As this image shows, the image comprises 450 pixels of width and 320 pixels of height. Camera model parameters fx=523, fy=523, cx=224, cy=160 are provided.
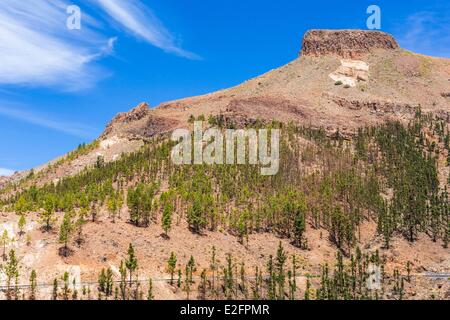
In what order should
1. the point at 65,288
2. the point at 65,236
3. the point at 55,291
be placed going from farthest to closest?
the point at 65,236 → the point at 65,288 → the point at 55,291

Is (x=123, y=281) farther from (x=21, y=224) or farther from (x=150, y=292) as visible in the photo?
(x=21, y=224)

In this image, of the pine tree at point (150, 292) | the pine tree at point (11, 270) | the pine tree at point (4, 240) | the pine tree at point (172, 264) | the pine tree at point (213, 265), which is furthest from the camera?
the pine tree at point (213, 265)

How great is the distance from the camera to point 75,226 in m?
113

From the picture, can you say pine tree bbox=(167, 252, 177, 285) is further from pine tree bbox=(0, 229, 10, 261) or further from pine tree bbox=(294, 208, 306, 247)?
pine tree bbox=(294, 208, 306, 247)

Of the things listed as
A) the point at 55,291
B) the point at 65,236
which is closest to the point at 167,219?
the point at 65,236

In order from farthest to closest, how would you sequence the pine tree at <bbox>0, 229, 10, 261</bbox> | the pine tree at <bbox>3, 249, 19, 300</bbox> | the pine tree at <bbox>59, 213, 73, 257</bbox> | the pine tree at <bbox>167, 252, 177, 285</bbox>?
1. the pine tree at <bbox>167, 252, 177, 285</bbox>
2. the pine tree at <bbox>59, 213, 73, 257</bbox>
3. the pine tree at <bbox>0, 229, 10, 261</bbox>
4. the pine tree at <bbox>3, 249, 19, 300</bbox>

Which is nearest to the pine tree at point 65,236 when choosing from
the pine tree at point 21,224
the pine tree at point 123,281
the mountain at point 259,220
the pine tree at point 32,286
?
the mountain at point 259,220

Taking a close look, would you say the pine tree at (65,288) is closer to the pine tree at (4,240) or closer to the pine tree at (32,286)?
the pine tree at (32,286)

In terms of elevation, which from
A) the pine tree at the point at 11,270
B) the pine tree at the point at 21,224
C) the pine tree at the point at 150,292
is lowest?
the pine tree at the point at 150,292

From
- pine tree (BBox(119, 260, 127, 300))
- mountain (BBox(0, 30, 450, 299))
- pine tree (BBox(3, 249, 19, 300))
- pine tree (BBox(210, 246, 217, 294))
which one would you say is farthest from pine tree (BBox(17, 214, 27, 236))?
pine tree (BBox(210, 246, 217, 294))

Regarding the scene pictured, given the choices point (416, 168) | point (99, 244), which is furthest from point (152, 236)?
point (416, 168)

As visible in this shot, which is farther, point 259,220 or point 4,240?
point 259,220
